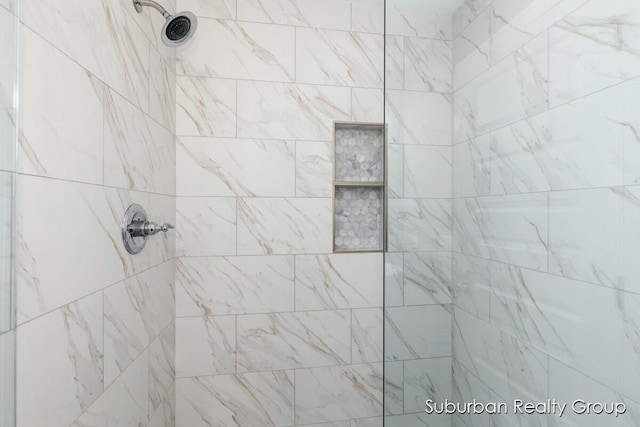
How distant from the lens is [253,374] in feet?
5.03

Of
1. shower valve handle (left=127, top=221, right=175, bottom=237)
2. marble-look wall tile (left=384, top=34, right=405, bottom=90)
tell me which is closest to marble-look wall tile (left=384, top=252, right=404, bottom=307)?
marble-look wall tile (left=384, top=34, right=405, bottom=90)

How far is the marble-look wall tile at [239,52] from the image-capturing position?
1.50 metres

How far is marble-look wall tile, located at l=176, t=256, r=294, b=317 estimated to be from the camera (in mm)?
1498

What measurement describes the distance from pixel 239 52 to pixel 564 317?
148 centimetres

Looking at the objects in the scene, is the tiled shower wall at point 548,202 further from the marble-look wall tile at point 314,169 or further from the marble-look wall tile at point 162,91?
the marble-look wall tile at point 162,91

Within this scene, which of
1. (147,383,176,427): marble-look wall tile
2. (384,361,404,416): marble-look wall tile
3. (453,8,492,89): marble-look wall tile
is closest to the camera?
(453,8,492,89): marble-look wall tile

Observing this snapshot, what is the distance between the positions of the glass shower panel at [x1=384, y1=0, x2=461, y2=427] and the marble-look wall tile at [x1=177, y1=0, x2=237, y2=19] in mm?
747

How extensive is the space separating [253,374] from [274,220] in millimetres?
674

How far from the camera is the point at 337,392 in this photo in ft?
5.26

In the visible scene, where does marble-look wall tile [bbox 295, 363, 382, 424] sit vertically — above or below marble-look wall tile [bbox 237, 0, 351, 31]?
below

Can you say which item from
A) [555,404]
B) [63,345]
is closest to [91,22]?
[63,345]

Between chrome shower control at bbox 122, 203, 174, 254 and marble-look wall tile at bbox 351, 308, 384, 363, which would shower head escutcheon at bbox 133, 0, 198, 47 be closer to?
chrome shower control at bbox 122, 203, 174, 254

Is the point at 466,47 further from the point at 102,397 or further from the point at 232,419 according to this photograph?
the point at 232,419

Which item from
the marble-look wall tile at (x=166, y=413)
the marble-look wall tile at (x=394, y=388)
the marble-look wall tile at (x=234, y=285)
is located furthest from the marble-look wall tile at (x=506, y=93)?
the marble-look wall tile at (x=166, y=413)
